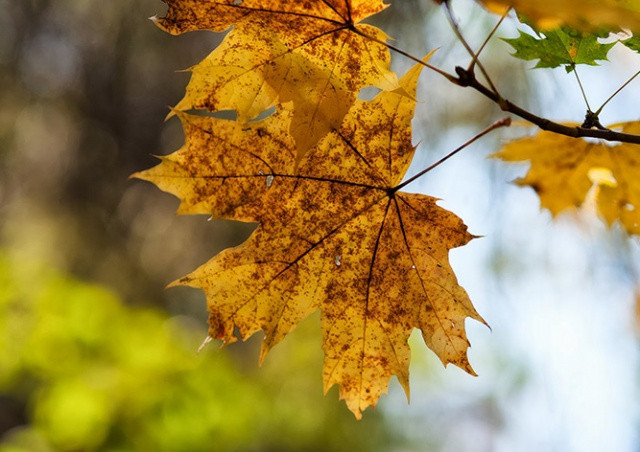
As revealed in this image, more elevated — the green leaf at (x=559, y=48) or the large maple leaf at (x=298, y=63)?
the green leaf at (x=559, y=48)

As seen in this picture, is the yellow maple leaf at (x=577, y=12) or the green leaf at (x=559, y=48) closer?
the yellow maple leaf at (x=577, y=12)

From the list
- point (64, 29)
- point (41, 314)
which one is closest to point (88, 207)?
point (41, 314)

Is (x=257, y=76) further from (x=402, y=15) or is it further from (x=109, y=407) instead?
(x=109, y=407)

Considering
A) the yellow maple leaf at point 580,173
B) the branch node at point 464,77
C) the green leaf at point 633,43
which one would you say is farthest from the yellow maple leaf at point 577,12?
the yellow maple leaf at point 580,173

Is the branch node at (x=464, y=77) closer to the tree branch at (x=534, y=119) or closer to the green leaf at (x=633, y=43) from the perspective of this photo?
the tree branch at (x=534, y=119)

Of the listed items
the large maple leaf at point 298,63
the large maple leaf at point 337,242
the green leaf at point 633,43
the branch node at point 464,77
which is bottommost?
the large maple leaf at point 337,242

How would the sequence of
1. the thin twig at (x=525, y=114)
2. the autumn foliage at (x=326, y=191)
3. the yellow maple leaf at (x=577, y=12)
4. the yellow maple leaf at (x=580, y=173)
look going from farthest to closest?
the yellow maple leaf at (x=580, y=173)
the autumn foliage at (x=326, y=191)
the thin twig at (x=525, y=114)
the yellow maple leaf at (x=577, y=12)
